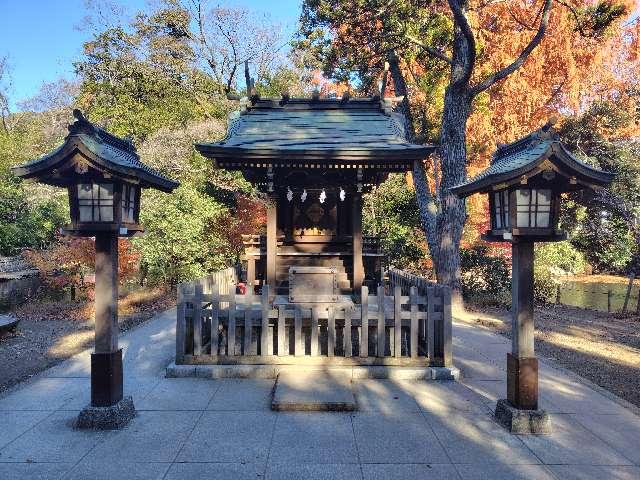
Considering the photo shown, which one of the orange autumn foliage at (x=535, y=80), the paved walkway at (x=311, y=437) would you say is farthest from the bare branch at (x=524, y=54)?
the paved walkway at (x=311, y=437)

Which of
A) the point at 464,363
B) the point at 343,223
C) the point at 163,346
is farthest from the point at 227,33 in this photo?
the point at 464,363

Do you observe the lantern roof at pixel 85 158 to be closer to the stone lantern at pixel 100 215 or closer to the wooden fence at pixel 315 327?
the stone lantern at pixel 100 215

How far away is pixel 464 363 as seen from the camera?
24.3 ft

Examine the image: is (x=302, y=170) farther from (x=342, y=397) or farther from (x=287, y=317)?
(x=342, y=397)

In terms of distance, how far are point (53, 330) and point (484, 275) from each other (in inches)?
591

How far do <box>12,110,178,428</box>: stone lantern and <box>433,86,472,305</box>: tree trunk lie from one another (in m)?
9.96

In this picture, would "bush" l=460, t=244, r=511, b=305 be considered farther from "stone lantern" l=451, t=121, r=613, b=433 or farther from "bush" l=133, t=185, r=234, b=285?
"stone lantern" l=451, t=121, r=613, b=433

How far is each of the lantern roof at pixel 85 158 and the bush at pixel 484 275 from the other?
46.7 ft

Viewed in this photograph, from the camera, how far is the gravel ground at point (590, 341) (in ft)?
22.4

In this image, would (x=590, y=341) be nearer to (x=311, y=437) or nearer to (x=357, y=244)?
(x=357, y=244)

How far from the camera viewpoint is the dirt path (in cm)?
745

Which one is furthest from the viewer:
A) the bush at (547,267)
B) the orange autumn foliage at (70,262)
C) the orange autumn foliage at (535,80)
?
the orange autumn foliage at (535,80)

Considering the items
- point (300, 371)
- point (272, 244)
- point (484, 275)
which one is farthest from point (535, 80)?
point (300, 371)

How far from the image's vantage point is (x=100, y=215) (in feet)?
16.3
